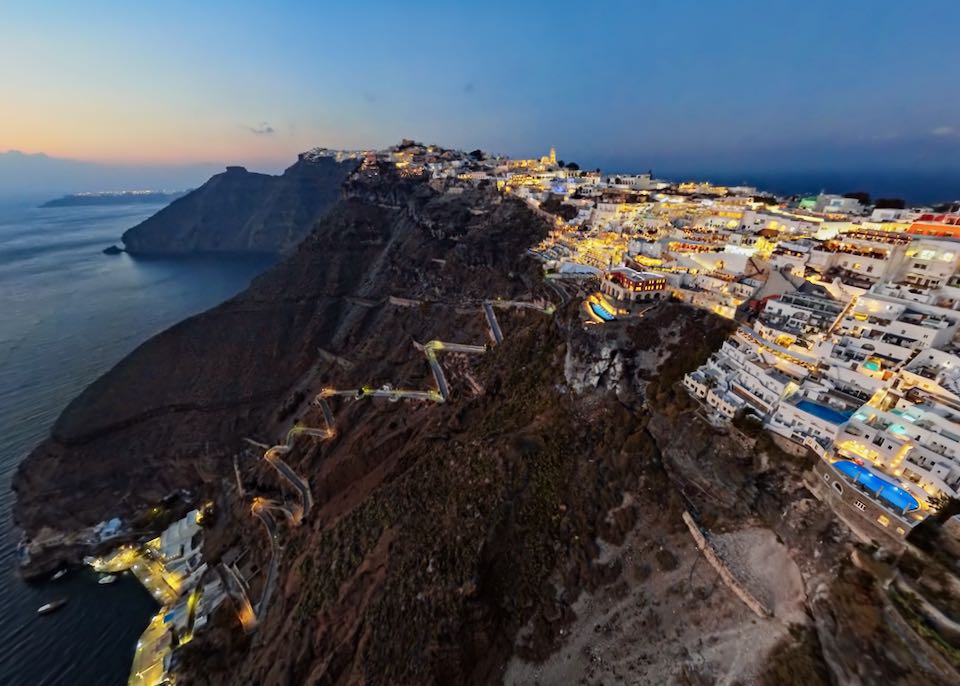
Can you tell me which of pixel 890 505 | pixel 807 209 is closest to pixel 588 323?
pixel 890 505

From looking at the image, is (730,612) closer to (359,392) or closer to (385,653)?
(385,653)

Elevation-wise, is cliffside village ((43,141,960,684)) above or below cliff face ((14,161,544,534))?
above

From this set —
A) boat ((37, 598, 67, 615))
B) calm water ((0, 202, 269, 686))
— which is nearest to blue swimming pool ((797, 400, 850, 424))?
calm water ((0, 202, 269, 686))

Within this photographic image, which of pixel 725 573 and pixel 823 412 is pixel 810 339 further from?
pixel 725 573

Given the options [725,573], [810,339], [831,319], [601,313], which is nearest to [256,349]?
[601,313]

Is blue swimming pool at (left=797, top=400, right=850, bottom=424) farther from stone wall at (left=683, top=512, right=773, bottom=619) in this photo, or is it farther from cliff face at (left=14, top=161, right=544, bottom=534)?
cliff face at (left=14, top=161, right=544, bottom=534)

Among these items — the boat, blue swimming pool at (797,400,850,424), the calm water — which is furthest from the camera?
the boat

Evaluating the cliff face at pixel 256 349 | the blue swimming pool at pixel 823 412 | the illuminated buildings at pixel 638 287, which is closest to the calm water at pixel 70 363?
the cliff face at pixel 256 349
